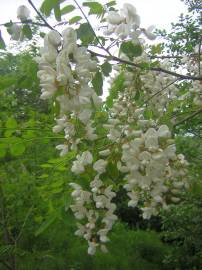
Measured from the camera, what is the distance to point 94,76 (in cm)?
150

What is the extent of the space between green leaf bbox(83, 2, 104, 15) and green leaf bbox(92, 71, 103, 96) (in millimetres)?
260

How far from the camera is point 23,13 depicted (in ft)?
4.99

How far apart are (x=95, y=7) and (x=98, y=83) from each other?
30 centimetres

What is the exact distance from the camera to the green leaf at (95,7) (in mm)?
1588

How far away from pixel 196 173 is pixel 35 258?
7.01ft

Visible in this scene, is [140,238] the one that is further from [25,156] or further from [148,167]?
[148,167]

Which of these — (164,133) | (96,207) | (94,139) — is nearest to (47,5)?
(94,139)

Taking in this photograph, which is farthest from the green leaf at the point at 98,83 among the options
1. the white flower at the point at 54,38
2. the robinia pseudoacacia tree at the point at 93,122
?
the white flower at the point at 54,38

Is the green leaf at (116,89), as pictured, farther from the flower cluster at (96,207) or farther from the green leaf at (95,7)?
the flower cluster at (96,207)

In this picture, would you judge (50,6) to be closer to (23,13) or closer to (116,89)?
(23,13)

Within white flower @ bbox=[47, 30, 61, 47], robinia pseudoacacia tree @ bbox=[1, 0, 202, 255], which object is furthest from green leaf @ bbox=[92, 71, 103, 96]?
white flower @ bbox=[47, 30, 61, 47]

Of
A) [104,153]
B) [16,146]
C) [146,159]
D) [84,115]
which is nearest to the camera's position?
[84,115]

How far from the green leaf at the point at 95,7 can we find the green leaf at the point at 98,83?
260 millimetres

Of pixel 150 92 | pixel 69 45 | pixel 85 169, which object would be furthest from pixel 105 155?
pixel 150 92
